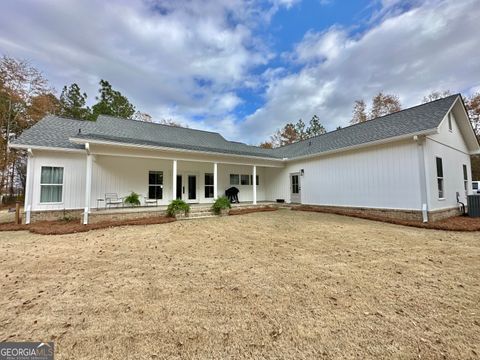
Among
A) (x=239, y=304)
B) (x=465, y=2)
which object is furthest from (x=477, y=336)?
(x=465, y=2)

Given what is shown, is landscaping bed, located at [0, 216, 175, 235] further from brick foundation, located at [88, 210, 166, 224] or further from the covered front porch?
the covered front porch

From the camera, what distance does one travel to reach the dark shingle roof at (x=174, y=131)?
9156 mm

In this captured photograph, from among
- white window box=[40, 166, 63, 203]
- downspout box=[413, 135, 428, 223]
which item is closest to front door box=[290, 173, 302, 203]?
downspout box=[413, 135, 428, 223]

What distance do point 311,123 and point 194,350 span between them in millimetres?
35245

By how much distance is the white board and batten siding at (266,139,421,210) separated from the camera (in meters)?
8.82

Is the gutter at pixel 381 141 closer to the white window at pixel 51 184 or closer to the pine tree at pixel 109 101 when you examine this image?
the white window at pixel 51 184

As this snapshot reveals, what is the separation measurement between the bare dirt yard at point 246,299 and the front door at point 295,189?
812 centimetres

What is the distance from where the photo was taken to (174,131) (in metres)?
15.7

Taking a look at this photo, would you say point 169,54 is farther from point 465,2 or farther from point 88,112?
point 88,112

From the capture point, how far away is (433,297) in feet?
9.82

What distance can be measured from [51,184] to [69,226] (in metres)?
3.02

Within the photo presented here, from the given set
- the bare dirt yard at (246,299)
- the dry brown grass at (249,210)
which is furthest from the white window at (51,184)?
the dry brown grass at (249,210)

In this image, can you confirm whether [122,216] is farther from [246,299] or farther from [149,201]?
[246,299]

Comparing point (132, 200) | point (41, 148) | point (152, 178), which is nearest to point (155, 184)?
point (152, 178)
